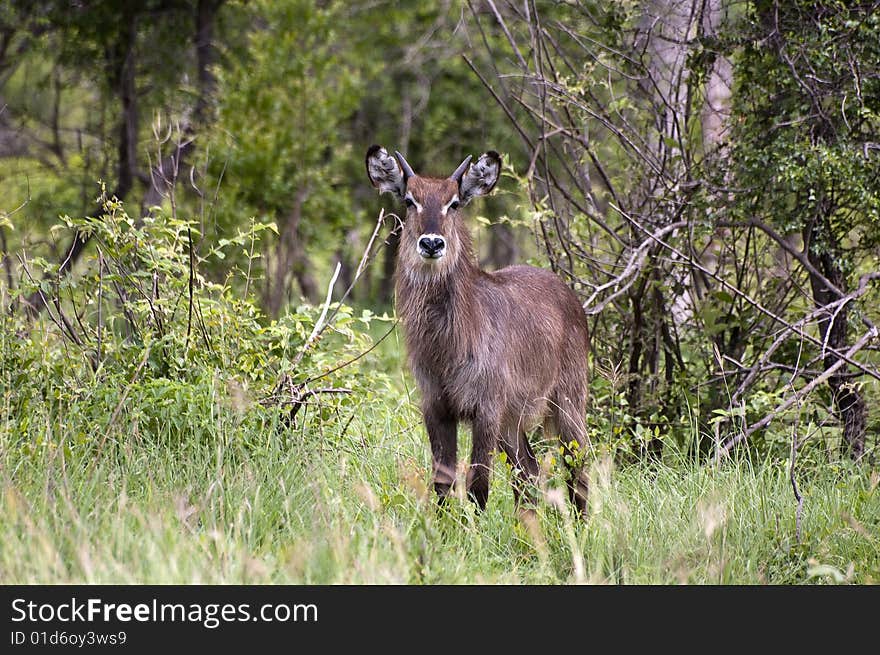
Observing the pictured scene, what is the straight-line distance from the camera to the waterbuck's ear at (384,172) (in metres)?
5.31

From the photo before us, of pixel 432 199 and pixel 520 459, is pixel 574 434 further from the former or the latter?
pixel 432 199

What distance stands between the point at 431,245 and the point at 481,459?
98 cm

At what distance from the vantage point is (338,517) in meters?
4.39

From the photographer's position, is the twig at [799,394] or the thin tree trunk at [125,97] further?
the thin tree trunk at [125,97]

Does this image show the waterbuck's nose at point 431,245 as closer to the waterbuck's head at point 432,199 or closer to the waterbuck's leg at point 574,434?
the waterbuck's head at point 432,199

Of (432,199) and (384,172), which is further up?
(384,172)

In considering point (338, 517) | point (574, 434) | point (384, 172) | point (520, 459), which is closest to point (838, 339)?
point (574, 434)

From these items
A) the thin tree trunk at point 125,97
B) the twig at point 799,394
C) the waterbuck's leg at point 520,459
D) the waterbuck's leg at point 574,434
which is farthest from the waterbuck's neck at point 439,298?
the thin tree trunk at point 125,97

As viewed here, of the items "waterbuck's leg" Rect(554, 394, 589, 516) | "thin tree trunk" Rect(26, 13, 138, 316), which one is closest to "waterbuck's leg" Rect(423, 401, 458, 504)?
"waterbuck's leg" Rect(554, 394, 589, 516)

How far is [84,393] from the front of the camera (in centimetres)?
534

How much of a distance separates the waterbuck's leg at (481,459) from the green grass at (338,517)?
12 cm

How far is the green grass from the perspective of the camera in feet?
12.8

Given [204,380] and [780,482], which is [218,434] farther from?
[780,482]
